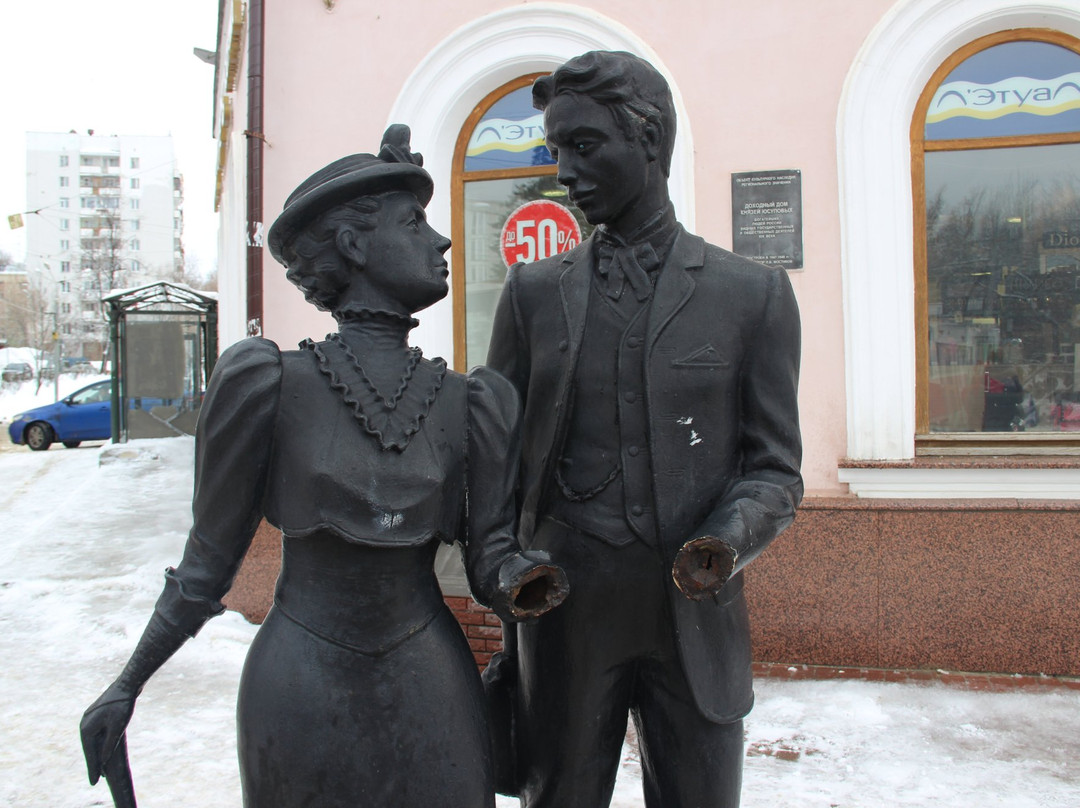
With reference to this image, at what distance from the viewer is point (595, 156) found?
186 centimetres

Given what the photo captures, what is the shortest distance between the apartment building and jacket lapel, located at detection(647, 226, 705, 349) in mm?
60970

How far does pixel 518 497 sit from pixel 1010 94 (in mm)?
4583

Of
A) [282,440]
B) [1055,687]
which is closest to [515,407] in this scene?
[282,440]

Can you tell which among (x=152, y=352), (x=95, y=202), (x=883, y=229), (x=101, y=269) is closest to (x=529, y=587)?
(x=883, y=229)

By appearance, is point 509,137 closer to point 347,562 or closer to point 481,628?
point 481,628

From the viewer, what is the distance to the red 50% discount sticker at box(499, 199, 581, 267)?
579 cm

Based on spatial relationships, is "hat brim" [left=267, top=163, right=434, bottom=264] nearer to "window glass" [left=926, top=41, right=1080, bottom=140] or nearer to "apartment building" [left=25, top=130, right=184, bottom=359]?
"window glass" [left=926, top=41, right=1080, bottom=140]

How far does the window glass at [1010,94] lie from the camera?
5.24 meters

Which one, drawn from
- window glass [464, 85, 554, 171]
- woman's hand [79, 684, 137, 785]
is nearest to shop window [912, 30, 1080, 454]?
window glass [464, 85, 554, 171]

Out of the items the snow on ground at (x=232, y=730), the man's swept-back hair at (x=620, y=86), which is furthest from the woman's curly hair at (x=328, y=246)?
the snow on ground at (x=232, y=730)

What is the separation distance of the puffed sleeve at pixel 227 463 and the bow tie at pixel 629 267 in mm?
677

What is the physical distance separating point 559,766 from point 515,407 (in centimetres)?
72

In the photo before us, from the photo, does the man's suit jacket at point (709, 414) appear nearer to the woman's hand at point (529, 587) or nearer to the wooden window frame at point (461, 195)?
the woman's hand at point (529, 587)

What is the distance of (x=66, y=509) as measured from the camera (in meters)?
9.37
